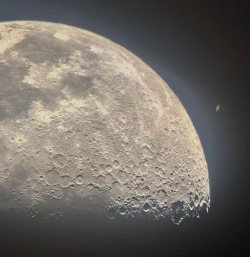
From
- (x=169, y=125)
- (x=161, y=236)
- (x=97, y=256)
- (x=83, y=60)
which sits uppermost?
(x=83, y=60)

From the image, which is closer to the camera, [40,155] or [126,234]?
[40,155]

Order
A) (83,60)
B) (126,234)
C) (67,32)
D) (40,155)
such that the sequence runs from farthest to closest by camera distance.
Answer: (67,32)
(83,60)
(126,234)
(40,155)

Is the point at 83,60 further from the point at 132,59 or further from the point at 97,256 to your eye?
the point at 97,256

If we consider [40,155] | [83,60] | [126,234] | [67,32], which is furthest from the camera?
[67,32]

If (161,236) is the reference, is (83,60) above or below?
above

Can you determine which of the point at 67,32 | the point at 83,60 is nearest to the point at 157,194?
the point at 83,60

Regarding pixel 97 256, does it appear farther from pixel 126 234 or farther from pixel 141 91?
pixel 141 91

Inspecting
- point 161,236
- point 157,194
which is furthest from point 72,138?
point 161,236
